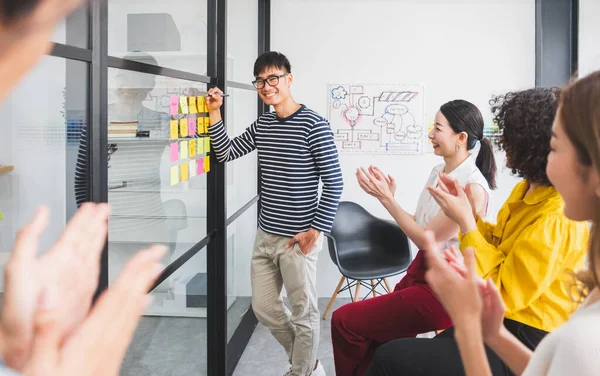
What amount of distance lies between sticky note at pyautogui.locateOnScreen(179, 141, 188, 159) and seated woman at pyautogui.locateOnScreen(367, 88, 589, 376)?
3.45ft

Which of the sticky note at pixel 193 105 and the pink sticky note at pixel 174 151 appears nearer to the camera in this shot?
the pink sticky note at pixel 174 151

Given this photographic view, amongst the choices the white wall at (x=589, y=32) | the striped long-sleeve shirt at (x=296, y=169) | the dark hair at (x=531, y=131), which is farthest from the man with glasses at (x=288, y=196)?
the white wall at (x=589, y=32)

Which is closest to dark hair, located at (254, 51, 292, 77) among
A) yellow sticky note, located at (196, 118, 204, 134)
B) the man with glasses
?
the man with glasses

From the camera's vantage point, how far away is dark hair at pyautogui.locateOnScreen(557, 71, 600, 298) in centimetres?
105

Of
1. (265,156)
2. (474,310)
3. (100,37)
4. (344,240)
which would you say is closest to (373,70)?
(344,240)

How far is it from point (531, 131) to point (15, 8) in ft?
5.86

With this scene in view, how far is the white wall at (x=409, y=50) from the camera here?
4594 mm

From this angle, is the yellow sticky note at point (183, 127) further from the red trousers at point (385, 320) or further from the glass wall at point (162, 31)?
the red trousers at point (385, 320)

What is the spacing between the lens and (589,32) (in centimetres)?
446

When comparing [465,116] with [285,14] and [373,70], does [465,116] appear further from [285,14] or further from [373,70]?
[285,14]

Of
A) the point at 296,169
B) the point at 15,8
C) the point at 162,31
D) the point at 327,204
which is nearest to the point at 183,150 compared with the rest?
the point at 162,31

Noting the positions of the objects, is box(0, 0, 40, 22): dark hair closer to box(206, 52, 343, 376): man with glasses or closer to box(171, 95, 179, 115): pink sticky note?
box(171, 95, 179, 115): pink sticky note

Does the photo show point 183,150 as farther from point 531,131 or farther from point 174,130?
point 531,131

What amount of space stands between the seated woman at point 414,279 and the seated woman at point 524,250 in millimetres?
382
